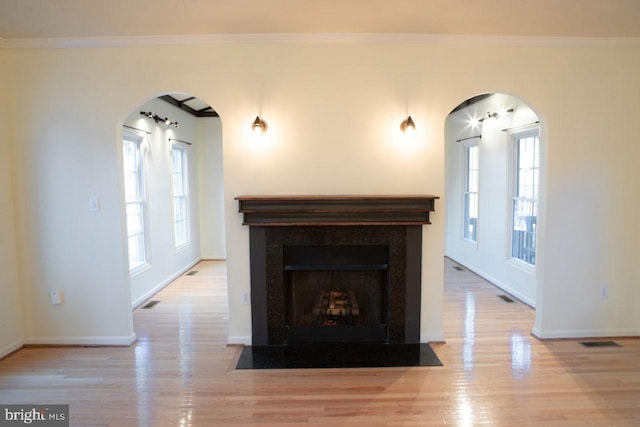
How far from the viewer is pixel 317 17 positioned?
269 centimetres

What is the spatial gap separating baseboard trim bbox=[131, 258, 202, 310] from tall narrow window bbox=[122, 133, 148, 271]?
0.37 metres

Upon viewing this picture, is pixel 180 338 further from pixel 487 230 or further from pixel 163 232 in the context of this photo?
pixel 487 230

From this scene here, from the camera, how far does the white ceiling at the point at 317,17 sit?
98.0 inches

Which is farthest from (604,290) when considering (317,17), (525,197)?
(317,17)

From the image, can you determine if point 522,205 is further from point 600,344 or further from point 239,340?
point 239,340

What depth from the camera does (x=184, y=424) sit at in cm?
220

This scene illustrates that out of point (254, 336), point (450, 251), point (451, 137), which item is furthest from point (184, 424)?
point (451, 137)

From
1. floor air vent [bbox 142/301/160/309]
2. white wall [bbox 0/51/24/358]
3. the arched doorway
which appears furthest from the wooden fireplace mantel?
floor air vent [bbox 142/301/160/309]

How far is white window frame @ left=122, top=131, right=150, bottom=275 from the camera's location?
443 cm

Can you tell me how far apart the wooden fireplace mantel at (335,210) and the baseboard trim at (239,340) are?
99 centimetres

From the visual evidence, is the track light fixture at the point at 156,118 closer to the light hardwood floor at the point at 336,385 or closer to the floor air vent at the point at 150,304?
the floor air vent at the point at 150,304

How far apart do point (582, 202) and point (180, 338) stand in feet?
12.2

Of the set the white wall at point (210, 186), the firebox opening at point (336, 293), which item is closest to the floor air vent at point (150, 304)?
the firebox opening at point (336, 293)

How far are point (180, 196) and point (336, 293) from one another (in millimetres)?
3738
